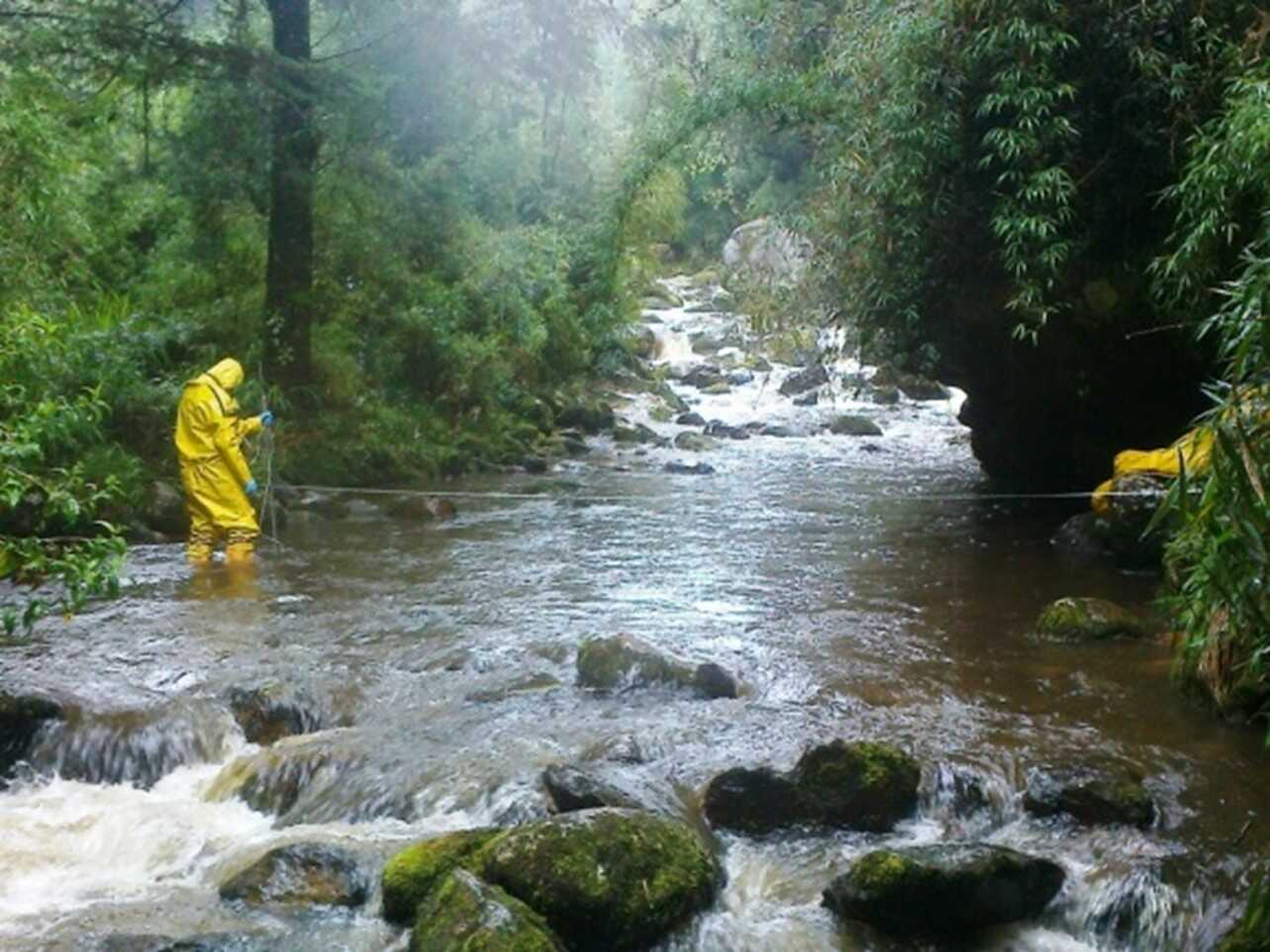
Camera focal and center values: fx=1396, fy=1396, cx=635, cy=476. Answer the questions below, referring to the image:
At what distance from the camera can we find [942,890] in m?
5.52

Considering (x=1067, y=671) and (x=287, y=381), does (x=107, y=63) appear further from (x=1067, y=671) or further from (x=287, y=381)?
(x=1067, y=671)

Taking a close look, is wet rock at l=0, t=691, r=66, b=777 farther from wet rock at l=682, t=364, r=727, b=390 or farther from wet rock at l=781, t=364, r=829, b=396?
wet rock at l=682, t=364, r=727, b=390

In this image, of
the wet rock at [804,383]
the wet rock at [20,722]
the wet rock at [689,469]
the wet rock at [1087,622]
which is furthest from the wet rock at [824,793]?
the wet rock at [804,383]

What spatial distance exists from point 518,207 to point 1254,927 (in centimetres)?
1745

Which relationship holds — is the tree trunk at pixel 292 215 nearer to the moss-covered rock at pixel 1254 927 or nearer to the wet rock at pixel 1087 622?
the wet rock at pixel 1087 622

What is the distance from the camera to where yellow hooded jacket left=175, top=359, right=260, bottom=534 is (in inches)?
452

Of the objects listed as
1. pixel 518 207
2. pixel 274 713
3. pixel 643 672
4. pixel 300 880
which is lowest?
pixel 300 880

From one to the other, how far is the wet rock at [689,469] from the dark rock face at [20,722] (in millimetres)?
10918

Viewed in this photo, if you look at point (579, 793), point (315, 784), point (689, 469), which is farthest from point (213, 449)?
point (689, 469)

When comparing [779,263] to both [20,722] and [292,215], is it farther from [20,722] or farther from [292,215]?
[20,722]

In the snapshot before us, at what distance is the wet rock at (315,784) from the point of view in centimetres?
679

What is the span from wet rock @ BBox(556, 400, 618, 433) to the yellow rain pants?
953 centimetres

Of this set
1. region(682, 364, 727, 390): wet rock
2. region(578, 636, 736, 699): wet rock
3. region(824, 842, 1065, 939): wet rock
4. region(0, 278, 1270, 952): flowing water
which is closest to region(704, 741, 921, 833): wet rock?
region(0, 278, 1270, 952): flowing water

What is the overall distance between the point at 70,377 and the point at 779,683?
314 inches
